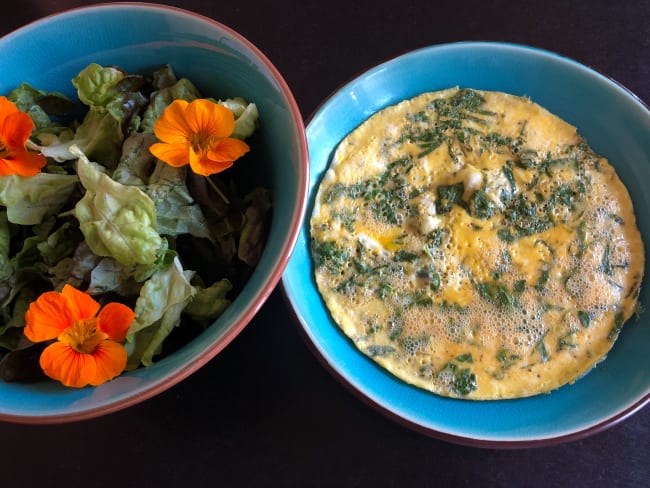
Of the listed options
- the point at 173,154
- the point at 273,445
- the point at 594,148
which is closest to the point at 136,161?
the point at 173,154

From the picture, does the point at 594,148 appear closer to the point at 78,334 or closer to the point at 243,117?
the point at 243,117

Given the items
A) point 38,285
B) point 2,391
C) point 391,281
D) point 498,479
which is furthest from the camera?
point 391,281

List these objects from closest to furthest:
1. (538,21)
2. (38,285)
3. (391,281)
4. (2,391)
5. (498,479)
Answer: (2,391) → (38,285) → (498,479) → (391,281) → (538,21)

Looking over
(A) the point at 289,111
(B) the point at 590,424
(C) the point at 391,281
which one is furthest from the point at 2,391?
(B) the point at 590,424

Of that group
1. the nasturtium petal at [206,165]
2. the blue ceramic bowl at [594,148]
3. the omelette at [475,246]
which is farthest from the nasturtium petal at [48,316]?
the omelette at [475,246]

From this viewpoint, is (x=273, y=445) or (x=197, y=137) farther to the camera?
(x=273, y=445)

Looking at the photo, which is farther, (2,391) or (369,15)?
(369,15)

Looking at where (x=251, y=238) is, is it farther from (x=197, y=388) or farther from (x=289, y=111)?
(x=197, y=388)
